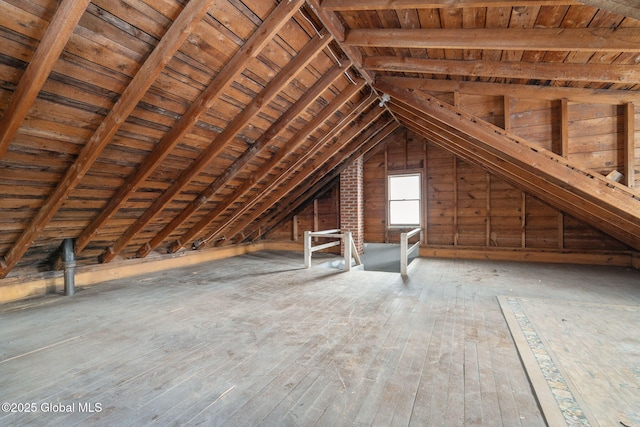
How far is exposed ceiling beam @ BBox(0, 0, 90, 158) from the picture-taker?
67.2 inches

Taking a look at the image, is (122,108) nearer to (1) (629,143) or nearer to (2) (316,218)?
(1) (629,143)

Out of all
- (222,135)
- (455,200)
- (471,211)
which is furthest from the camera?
(455,200)

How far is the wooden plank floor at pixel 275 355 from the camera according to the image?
1611 mm

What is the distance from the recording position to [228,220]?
220 inches

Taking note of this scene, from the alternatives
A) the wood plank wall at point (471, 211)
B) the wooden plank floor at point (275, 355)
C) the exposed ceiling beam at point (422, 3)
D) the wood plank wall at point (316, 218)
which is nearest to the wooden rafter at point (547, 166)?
the wooden plank floor at point (275, 355)

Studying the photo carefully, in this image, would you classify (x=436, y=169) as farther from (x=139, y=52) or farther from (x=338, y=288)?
(x=139, y=52)

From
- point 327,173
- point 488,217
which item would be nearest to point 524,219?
point 488,217

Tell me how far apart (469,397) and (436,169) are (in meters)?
5.72

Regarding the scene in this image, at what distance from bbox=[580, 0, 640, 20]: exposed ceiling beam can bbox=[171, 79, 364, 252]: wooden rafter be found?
3.19m

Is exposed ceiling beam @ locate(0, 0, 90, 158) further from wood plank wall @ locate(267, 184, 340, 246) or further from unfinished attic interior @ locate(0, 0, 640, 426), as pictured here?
wood plank wall @ locate(267, 184, 340, 246)

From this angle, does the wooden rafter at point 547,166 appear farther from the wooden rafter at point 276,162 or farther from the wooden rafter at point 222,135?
the wooden rafter at point 222,135

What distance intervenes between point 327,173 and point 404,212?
7.02 ft

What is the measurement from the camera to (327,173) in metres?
6.70

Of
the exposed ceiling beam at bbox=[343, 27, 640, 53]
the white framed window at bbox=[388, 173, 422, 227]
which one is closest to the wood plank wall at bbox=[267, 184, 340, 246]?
the white framed window at bbox=[388, 173, 422, 227]
